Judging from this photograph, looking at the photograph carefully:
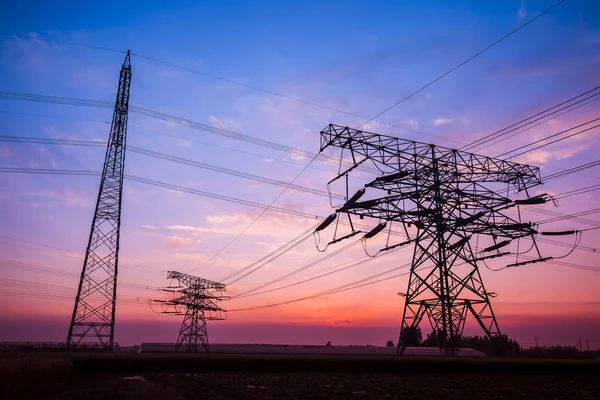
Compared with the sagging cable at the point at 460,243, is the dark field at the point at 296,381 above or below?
below

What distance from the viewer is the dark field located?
2173 cm

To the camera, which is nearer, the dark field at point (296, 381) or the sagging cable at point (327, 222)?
the dark field at point (296, 381)

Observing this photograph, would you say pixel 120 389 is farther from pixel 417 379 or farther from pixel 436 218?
pixel 436 218

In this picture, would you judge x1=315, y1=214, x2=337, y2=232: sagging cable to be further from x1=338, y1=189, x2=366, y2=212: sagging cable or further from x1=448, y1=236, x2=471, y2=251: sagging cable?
x1=448, y1=236, x2=471, y2=251: sagging cable

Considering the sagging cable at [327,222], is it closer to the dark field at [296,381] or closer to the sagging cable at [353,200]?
the sagging cable at [353,200]

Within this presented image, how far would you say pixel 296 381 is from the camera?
28297 mm

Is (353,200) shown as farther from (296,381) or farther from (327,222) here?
(296,381)

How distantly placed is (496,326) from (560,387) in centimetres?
1688

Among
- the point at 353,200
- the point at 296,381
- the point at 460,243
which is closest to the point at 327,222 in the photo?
the point at 353,200

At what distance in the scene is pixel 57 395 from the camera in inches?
856

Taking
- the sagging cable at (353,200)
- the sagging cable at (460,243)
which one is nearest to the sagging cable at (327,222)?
the sagging cable at (353,200)

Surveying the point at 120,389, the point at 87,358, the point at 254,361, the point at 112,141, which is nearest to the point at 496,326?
the point at 254,361

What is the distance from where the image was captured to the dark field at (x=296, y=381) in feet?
71.3

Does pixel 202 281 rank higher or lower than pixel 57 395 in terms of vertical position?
higher
